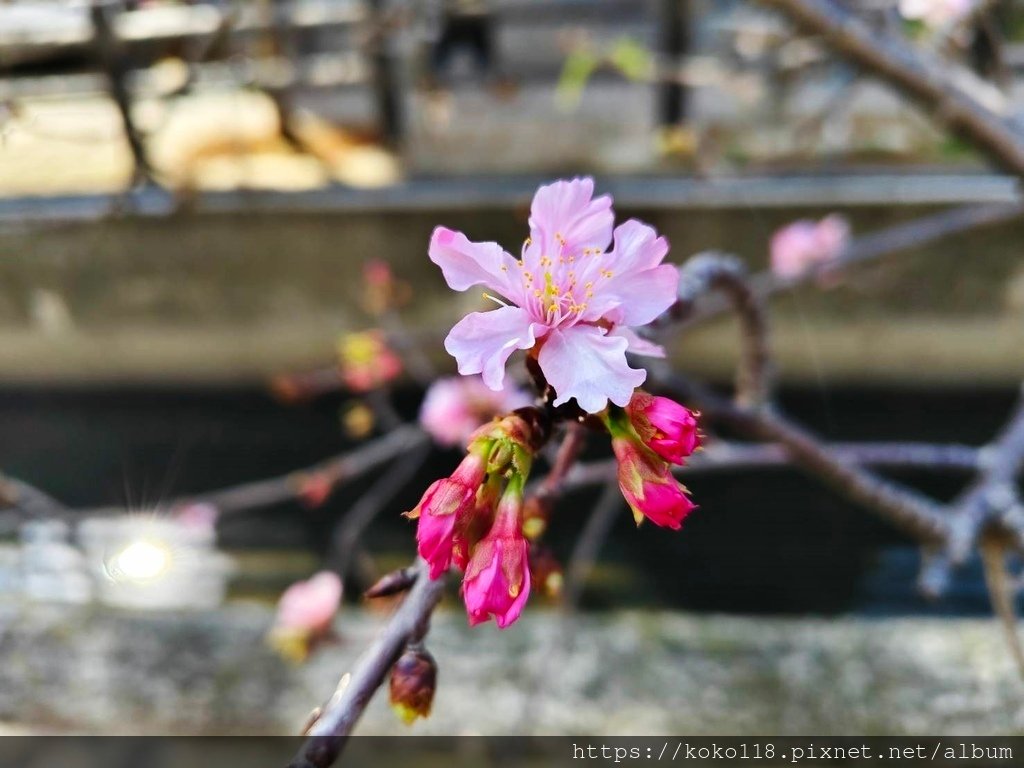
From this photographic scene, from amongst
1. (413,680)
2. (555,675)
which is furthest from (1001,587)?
(555,675)

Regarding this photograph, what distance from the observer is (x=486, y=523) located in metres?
0.58

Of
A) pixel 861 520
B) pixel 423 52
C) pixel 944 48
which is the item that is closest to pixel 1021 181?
pixel 944 48

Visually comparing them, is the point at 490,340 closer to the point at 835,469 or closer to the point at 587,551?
the point at 835,469

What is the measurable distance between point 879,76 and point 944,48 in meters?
0.55

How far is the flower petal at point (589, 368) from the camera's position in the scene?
0.53 m

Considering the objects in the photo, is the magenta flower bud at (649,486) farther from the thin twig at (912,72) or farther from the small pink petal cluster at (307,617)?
the small pink petal cluster at (307,617)

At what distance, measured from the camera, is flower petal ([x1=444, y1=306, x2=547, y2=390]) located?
550 millimetres

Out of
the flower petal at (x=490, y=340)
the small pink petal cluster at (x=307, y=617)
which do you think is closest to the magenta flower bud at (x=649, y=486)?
the flower petal at (x=490, y=340)

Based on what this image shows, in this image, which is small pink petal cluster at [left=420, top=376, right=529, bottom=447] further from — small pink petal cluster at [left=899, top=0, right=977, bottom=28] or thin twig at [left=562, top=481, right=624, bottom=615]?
small pink petal cluster at [left=899, top=0, right=977, bottom=28]

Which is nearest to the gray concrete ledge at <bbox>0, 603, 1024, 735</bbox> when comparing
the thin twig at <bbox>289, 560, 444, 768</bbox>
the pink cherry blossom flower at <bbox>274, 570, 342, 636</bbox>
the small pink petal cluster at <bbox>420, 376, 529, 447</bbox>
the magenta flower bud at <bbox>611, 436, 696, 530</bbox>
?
the pink cherry blossom flower at <bbox>274, 570, 342, 636</bbox>

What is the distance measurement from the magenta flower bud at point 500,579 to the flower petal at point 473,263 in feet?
0.59

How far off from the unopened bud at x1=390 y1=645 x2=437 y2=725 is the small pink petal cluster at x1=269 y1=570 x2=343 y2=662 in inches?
44.7

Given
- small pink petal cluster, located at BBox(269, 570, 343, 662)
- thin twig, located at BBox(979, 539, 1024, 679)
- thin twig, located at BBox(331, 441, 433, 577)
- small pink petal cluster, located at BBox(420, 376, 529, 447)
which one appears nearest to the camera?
thin twig, located at BBox(979, 539, 1024, 679)

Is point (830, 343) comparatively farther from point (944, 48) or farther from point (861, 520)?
point (944, 48)
